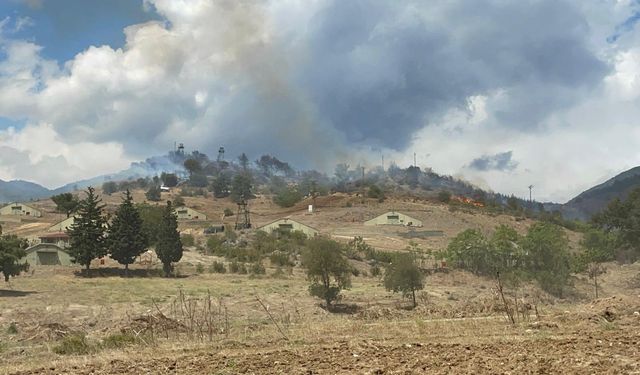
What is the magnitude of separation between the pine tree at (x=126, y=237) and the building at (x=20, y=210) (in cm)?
9275

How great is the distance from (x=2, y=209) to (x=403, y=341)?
15406 centimetres

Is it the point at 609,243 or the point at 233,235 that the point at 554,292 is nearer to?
the point at 609,243

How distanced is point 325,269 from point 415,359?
109ft

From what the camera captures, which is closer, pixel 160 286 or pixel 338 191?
pixel 160 286

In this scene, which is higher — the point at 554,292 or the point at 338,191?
the point at 338,191

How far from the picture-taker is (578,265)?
209ft

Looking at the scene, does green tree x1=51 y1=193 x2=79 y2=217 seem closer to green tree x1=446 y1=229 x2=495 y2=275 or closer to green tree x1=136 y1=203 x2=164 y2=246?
green tree x1=136 y1=203 x2=164 y2=246

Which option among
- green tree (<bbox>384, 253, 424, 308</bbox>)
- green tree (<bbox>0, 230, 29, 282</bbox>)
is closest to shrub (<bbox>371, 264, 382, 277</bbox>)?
green tree (<bbox>384, 253, 424, 308</bbox>)

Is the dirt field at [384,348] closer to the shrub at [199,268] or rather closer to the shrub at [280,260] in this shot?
the shrub at [199,268]

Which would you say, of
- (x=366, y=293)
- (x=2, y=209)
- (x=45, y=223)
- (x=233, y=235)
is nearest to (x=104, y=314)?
(x=366, y=293)

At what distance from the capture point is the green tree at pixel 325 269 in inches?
1727

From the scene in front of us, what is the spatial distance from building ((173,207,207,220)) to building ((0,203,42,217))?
3645 cm

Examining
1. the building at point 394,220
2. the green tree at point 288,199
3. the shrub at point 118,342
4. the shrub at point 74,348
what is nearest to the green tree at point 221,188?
the green tree at point 288,199

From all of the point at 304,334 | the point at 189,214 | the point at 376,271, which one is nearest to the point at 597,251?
the point at 376,271
